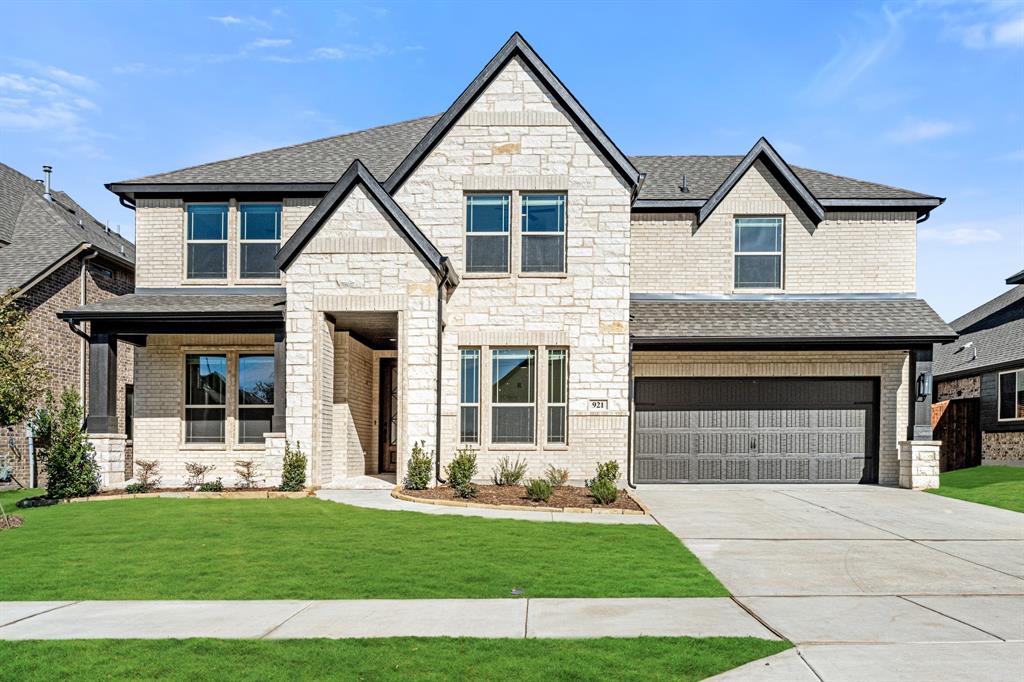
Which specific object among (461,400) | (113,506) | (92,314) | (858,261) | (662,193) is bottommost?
(113,506)

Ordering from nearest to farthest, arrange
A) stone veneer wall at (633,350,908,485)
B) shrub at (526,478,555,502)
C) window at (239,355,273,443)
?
shrub at (526,478,555,502)
stone veneer wall at (633,350,908,485)
window at (239,355,273,443)

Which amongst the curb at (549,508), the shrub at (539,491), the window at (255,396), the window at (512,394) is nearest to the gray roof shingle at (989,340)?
the window at (512,394)

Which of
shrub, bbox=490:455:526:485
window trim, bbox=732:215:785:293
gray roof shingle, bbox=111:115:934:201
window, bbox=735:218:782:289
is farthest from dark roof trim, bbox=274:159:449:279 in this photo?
window, bbox=735:218:782:289

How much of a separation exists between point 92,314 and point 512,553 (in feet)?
39.4

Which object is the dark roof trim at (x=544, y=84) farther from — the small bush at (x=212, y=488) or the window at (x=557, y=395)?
the small bush at (x=212, y=488)

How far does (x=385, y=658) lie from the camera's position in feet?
19.7

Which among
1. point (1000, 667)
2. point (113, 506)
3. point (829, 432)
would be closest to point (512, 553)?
point (1000, 667)

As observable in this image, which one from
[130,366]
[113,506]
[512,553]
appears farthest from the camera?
[130,366]

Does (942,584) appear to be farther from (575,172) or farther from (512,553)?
(575,172)

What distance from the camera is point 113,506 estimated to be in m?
14.4

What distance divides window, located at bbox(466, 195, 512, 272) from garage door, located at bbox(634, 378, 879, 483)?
14.6 ft

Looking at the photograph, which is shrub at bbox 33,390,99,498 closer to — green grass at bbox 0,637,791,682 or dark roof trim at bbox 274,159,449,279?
dark roof trim at bbox 274,159,449,279

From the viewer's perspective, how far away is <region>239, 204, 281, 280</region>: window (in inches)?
763

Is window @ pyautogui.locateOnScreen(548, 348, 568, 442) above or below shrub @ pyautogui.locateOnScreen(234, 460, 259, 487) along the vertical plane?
above
